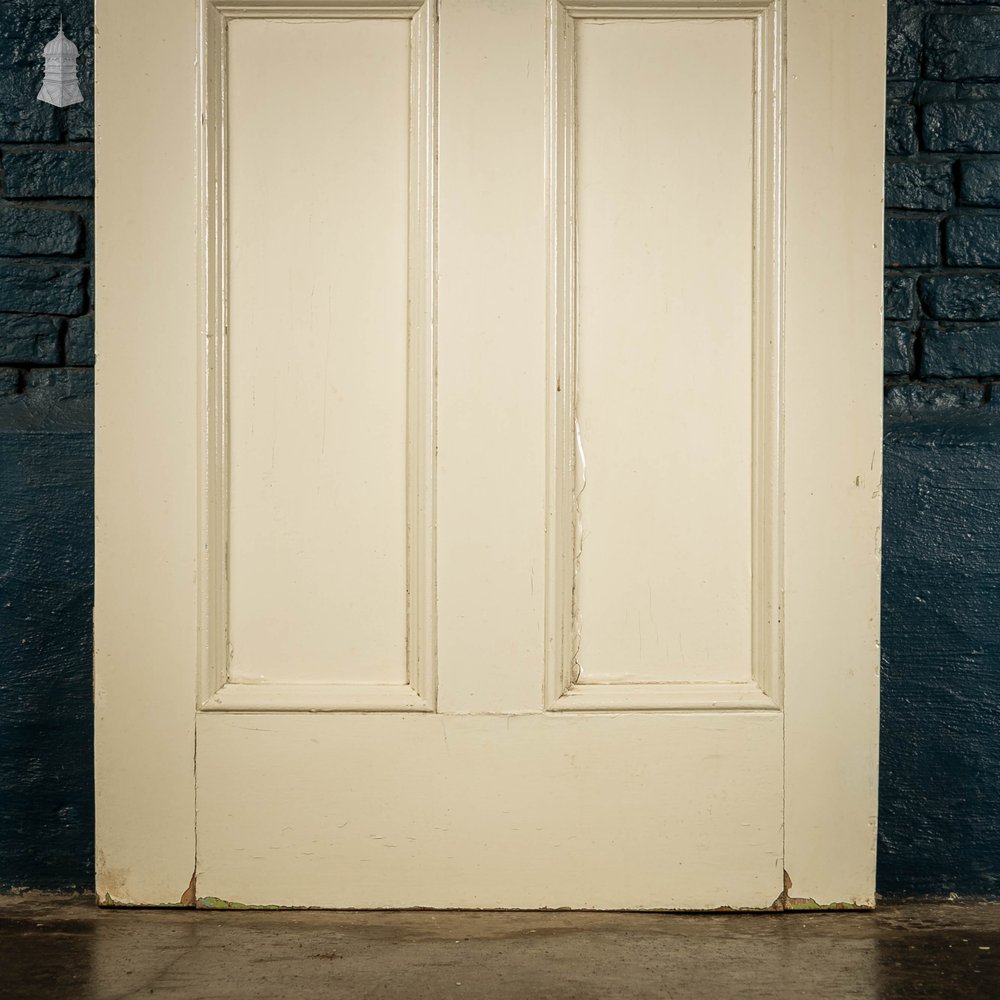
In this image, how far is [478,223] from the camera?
1669 mm

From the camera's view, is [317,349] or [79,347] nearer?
[317,349]

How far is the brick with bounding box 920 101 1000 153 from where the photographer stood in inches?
69.7

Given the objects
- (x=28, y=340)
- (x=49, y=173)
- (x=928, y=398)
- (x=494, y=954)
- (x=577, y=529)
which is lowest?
(x=494, y=954)

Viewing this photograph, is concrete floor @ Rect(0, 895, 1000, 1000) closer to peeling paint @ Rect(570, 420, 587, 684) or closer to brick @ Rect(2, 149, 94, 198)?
peeling paint @ Rect(570, 420, 587, 684)

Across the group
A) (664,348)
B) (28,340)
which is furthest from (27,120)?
(664,348)

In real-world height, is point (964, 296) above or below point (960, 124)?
below

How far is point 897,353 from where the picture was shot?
178cm

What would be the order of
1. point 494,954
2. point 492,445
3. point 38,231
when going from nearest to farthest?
1. point 494,954
2. point 492,445
3. point 38,231

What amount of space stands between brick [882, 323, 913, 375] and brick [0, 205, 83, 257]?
155 cm

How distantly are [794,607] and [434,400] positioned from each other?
747 millimetres

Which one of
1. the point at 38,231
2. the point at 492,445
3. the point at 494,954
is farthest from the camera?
the point at 38,231

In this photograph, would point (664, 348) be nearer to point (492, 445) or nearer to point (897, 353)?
point (492, 445)

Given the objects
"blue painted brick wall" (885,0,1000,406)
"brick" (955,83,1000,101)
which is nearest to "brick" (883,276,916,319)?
"blue painted brick wall" (885,0,1000,406)

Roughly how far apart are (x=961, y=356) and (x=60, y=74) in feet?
5.86
